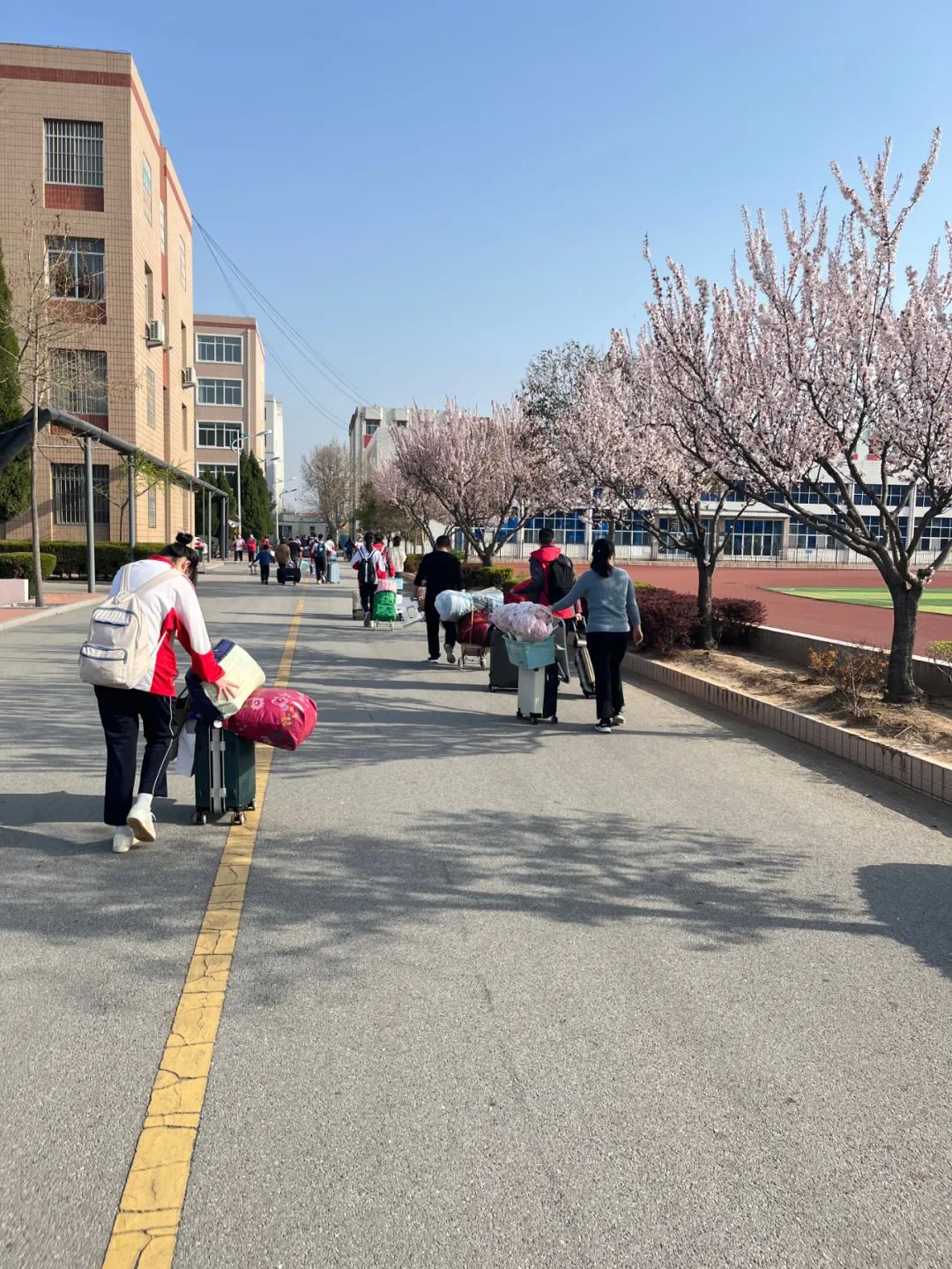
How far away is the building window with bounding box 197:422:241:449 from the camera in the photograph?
10019 cm

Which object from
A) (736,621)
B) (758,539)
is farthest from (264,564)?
(758,539)

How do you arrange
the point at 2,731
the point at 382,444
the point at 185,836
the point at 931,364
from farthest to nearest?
the point at 382,444
the point at 931,364
the point at 2,731
the point at 185,836

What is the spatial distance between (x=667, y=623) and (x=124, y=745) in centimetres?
1009

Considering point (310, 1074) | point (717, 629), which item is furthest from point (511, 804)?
point (717, 629)

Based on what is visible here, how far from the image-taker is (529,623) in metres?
10.1

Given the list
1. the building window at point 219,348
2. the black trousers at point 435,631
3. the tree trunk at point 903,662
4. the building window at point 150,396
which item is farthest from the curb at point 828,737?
the building window at point 219,348

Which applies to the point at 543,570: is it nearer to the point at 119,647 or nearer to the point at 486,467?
the point at 119,647

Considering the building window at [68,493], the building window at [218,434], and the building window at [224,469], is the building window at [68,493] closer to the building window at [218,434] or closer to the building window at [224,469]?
the building window at [224,469]

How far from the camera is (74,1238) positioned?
99.4 inches

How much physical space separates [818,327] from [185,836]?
849cm

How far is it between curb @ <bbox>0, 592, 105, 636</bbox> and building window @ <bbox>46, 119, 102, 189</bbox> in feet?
66.4

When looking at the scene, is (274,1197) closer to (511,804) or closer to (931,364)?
(511,804)

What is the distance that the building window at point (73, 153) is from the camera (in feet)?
130

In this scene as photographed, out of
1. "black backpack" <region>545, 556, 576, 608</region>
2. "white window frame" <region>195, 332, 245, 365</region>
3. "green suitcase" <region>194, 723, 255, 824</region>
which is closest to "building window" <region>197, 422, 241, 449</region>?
"white window frame" <region>195, 332, 245, 365</region>
